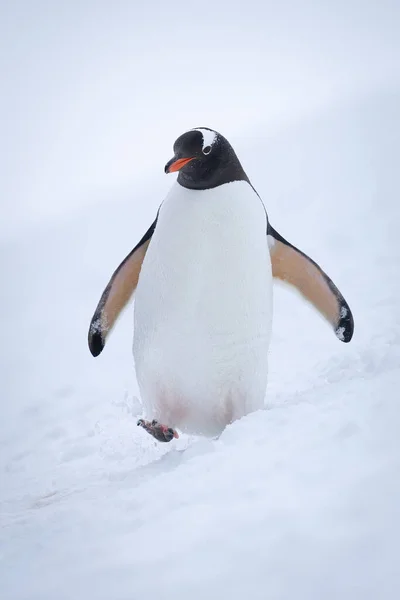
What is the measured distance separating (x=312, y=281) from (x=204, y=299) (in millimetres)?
698

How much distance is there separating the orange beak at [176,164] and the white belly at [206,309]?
0.47ft

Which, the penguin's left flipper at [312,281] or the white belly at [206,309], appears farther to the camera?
the penguin's left flipper at [312,281]

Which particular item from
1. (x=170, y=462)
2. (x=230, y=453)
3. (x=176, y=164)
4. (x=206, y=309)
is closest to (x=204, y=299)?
(x=206, y=309)

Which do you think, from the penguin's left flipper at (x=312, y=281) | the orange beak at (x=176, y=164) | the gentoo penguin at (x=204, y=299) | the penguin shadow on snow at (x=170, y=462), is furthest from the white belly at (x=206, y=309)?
the penguin shadow on snow at (x=170, y=462)

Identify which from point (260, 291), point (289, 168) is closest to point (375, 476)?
point (260, 291)

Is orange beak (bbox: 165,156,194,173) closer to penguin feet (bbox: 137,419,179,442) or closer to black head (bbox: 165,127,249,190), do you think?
black head (bbox: 165,127,249,190)

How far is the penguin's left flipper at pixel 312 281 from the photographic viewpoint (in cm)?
257

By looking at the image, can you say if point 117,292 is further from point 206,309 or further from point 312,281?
point 312,281

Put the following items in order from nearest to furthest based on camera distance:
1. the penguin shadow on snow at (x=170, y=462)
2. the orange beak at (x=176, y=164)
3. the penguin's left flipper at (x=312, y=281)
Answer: the penguin shadow on snow at (x=170, y=462) → the orange beak at (x=176, y=164) → the penguin's left flipper at (x=312, y=281)

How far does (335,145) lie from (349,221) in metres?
2.45

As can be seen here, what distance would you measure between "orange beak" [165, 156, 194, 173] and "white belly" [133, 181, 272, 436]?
0.14 metres

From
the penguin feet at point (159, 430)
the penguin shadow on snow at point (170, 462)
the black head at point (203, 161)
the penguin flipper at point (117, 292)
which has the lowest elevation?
the penguin feet at point (159, 430)

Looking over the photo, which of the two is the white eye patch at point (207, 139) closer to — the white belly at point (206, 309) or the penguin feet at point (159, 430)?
the white belly at point (206, 309)

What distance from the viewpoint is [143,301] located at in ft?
7.72
